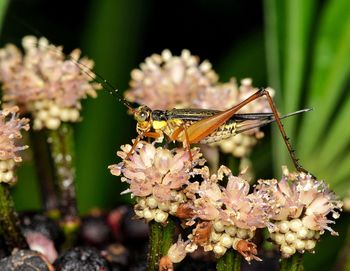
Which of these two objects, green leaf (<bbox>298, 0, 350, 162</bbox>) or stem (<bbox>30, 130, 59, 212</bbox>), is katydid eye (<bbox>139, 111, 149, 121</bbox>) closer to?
stem (<bbox>30, 130, 59, 212</bbox>)

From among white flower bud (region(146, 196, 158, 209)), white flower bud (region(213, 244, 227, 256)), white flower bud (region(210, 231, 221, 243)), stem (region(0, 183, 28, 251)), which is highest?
stem (region(0, 183, 28, 251))

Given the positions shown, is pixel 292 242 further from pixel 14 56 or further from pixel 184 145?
pixel 14 56

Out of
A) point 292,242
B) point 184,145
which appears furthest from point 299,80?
point 292,242

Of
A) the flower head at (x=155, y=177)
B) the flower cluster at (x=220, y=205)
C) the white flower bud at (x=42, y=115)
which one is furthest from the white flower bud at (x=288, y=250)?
the white flower bud at (x=42, y=115)

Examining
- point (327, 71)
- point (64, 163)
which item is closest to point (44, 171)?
point (64, 163)

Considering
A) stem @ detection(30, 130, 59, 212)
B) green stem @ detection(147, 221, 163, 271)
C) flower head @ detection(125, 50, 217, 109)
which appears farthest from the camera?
flower head @ detection(125, 50, 217, 109)

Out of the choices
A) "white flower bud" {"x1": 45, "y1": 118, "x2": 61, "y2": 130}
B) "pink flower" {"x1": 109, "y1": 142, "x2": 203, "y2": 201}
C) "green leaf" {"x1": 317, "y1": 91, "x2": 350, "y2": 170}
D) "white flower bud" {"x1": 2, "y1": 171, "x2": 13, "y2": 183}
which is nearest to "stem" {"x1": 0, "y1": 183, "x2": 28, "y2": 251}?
"white flower bud" {"x1": 2, "y1": 171, "x2": 13, "y2": 183}

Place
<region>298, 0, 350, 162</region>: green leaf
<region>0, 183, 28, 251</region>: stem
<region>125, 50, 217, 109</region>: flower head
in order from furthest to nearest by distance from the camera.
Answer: <region>298, 0, 350, 162</region>: green leaf, <region>125, 50, 217, 109</region>: flower head, <region>0, 183, 28, 251</region>: stem
